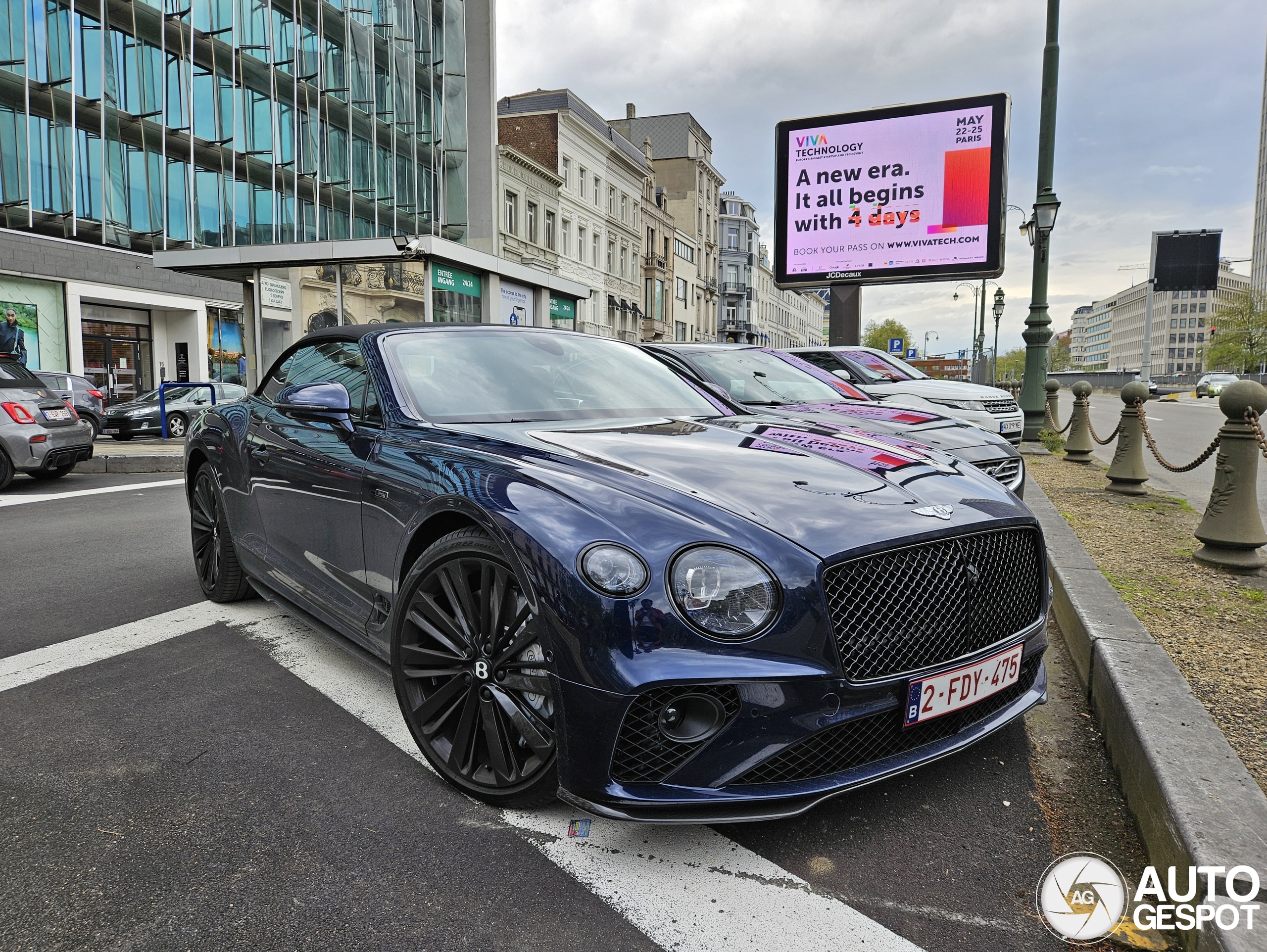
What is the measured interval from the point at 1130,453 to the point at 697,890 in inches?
283

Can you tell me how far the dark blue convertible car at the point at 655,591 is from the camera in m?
2.03

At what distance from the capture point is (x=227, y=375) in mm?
28047

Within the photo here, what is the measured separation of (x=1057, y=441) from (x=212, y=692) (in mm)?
13290

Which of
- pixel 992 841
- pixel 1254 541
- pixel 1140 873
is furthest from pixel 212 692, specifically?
pixel 1254 541

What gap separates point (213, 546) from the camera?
15.0 ft

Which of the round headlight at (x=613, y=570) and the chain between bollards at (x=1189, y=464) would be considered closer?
the round headlight at (x=613, y=570)

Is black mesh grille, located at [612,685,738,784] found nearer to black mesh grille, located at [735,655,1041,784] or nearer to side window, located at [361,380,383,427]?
black mesh grille, located at [735,655,1041,784]

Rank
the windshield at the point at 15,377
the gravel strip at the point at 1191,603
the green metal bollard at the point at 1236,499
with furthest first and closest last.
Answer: the windshield at the point at 15,377 < the green metal bollard at the point at 1236,499 < the gravel strip at the point at 1191,603

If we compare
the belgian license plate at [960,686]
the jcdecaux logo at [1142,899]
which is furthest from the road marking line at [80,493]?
the jcdecaux logo at [1142,899]

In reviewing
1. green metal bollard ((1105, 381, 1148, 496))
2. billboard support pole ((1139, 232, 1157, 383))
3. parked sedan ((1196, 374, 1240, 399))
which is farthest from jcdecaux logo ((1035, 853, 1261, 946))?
billboard support pole ((1139, 232, 1157, 383))

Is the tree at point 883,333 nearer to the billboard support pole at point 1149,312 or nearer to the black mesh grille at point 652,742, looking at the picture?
the billboard support pole at point 1149,312

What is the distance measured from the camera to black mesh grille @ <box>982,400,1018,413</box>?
9.94m

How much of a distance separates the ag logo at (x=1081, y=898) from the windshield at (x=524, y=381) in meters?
2.03

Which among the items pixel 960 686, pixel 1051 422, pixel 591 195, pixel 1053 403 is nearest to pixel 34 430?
pixel 960 686
